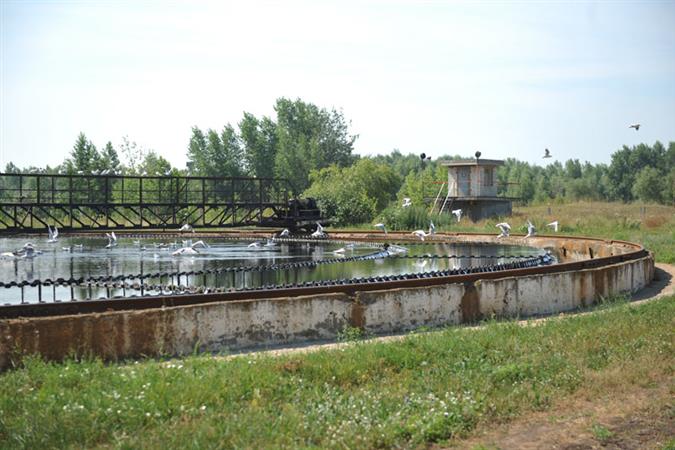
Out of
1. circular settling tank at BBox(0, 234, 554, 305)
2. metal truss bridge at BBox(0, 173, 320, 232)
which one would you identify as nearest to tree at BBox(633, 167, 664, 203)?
metal truss bridge at BBox(0, 173, 320, 232)

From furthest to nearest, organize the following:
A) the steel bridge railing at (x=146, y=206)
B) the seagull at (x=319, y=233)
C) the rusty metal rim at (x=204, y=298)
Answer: the seagull at (x=319, y=233) → the steel bridge railing at (x=146, y=206) → the rusty metal rim at (x=204, y=298)

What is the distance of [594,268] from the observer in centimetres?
1627

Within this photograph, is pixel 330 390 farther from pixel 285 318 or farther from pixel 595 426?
pixel 285 318

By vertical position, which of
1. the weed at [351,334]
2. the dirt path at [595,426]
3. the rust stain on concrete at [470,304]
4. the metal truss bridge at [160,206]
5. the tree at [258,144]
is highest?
the tree at [258,144]

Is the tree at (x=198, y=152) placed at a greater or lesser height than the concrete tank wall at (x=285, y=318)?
greater

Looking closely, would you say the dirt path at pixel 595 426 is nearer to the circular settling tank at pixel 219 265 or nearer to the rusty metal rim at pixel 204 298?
the rusty metal rim at pixel 204 298

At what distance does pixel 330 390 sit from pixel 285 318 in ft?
11.3

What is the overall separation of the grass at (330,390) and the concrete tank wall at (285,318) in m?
0.56

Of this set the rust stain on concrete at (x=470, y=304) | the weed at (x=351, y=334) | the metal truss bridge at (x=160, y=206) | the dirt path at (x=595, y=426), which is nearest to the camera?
the dirt path at (x=595, y=426)

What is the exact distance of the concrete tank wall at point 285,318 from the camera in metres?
9.89

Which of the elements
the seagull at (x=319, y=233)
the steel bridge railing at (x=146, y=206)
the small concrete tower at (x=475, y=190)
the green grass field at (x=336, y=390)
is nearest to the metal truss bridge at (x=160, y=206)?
the steel bridge railing at (x=146, y=206)

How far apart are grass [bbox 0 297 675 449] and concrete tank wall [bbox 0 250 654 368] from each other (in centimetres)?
56

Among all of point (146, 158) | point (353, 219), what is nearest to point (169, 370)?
point (353, 219)

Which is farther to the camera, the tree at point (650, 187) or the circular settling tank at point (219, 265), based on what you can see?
the tree at point (650, 187)
